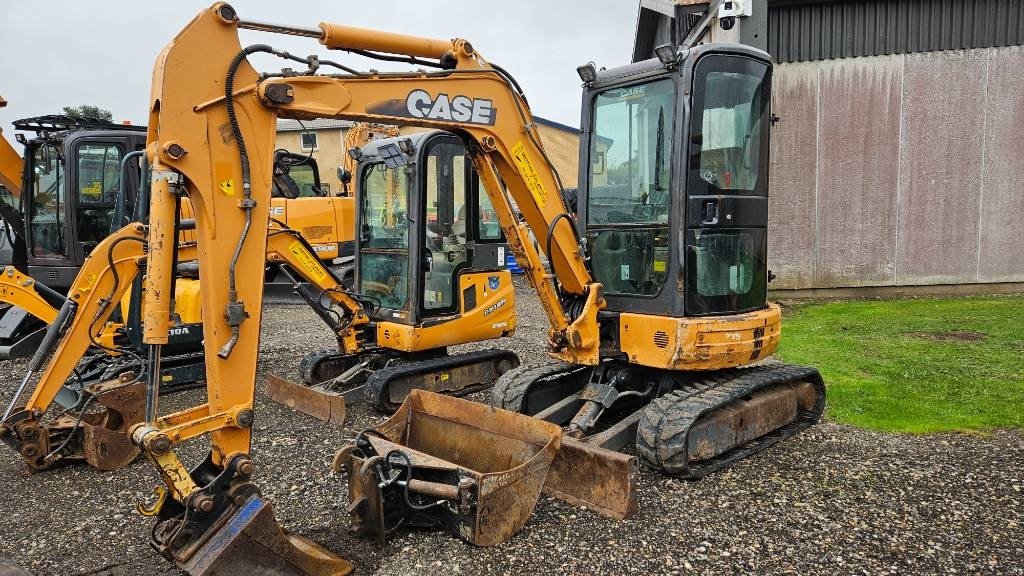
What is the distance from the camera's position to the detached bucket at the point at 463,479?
371cm

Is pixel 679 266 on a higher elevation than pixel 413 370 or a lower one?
higher

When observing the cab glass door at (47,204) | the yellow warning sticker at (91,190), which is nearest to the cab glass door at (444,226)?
the yellow warning sticker at (91,190)

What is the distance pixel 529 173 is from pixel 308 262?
8.99ft

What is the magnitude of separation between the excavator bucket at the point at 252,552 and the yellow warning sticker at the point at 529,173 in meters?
2.59

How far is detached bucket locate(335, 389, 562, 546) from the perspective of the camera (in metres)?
3.71

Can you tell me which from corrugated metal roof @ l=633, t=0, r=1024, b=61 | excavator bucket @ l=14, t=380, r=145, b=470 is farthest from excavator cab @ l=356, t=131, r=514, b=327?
corrugated metal roof @ l=633, t=0, r=1024, b=61

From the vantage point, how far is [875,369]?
7395 millimetres

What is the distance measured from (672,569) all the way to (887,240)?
10193 mm

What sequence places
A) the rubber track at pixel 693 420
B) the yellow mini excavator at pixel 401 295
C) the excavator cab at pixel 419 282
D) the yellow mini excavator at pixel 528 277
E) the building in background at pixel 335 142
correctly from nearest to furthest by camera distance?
1. the yellow mini excavator at pixel 528 277
2. the rubber track at pixel 693 420
3. the yellow mini excavator at pixel 401 295
4. the excavator cab at pixel 419 282
5. the building in background at pixel 335 142

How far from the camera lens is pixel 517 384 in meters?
5.52

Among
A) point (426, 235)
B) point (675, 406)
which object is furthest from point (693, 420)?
point (426, 235)

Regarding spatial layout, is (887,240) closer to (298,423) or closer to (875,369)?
(875,369)

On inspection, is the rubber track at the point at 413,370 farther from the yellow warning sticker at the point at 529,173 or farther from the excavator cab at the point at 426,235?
the yellow warning sticker at the point at 529,173

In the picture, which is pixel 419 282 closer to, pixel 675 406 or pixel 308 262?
pixel 308 262
